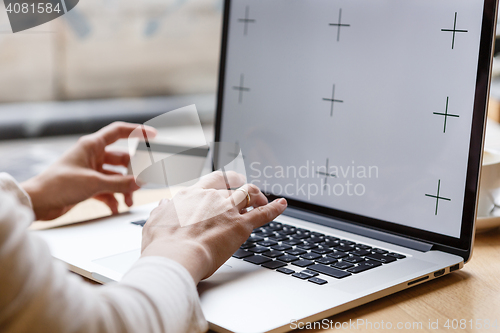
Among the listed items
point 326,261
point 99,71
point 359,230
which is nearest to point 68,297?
point 326,261

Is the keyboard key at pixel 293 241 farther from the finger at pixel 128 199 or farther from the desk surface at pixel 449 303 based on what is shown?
the finger at pixel 128 199

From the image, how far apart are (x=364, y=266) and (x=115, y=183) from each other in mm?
472

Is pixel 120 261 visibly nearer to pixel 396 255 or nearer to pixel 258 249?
pixel 258 249

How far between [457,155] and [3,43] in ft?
12.3

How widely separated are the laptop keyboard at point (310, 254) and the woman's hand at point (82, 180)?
12.1 inches

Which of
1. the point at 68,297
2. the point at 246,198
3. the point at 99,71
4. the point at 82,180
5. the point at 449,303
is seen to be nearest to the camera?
the point at 68,297

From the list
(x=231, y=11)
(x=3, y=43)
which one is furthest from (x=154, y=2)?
(x=231, y=11)

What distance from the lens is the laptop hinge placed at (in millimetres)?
637

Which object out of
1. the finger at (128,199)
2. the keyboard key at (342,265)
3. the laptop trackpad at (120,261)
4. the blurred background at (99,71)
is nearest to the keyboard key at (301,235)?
the keyboard key at (342,265)

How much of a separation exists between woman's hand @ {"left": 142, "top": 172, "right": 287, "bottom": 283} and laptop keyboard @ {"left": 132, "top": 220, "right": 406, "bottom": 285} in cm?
5

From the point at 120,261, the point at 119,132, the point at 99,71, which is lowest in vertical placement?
the point at 120,261

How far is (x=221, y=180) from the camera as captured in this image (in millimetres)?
661

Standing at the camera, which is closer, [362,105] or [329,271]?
[329,271]

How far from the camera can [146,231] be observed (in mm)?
562
